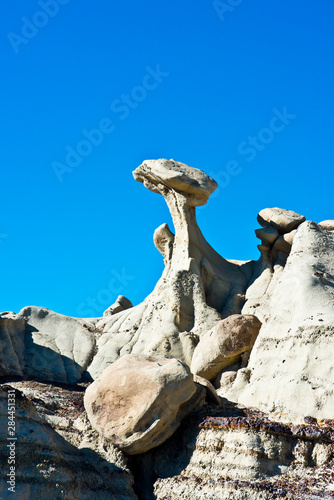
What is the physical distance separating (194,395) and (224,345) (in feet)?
8.69

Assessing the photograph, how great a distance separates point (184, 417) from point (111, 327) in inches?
339

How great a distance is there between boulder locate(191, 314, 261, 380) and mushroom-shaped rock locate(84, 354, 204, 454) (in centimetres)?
279

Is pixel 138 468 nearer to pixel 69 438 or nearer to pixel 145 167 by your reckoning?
pixel 69 438

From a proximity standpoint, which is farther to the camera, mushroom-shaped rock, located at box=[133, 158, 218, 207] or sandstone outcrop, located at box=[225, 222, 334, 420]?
mushroom-shaped rock, located at box=[133, 158, 218, 207]

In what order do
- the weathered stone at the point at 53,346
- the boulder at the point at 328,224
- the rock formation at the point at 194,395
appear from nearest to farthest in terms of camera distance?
the rock formation at the point at 194,395 < the weathered stone at the point at 53,346 < the boulder at the point at 328,224

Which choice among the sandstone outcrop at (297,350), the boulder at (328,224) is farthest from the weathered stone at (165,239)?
the sandstone outcrop at (297,350)

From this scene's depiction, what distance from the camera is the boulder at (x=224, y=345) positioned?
63.0 ft

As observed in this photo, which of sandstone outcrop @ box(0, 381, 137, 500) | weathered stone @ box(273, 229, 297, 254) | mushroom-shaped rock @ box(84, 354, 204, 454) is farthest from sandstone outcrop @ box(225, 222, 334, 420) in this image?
sandstone outcrop @ box(0, 381, 137, 500)

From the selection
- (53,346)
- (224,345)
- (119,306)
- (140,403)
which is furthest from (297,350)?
(119,306)

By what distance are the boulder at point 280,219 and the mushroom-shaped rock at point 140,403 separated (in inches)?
352

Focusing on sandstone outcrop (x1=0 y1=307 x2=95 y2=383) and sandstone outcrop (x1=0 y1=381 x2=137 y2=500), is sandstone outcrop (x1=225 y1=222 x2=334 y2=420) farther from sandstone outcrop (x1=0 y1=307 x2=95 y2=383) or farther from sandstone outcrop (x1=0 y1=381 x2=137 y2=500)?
sandstone outcrop (x1=0 y1=307 x2=95 y2=383)

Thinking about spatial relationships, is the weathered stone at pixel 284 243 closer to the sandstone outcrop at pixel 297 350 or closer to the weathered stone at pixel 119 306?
the sandstone outcrop at pixel 297 350

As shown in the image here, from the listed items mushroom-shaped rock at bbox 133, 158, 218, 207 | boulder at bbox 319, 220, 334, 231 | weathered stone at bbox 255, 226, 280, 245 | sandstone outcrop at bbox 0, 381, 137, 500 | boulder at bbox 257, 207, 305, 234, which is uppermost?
mushroom-shaped rock at bbox 133, 158, 218, 207

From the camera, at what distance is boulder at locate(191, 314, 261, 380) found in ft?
63.0
